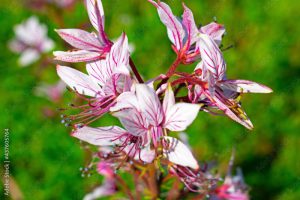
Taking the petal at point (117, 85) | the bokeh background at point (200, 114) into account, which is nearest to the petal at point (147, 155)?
the petal at point (117, 85)

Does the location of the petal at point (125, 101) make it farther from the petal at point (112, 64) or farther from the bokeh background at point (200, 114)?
the bokeh background at point (200, 114)

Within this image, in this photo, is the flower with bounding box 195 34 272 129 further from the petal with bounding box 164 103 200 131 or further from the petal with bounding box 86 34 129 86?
the petal with bounding box 86 34 129 86

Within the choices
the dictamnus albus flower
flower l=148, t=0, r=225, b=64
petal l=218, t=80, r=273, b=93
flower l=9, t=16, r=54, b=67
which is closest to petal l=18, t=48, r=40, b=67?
flower l=9, t=16, r=54, b=67

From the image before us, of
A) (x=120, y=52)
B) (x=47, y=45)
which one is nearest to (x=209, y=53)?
(x=120, y=52)

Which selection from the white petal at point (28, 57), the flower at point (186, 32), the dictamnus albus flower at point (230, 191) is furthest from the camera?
the white petal at point (28, 57)

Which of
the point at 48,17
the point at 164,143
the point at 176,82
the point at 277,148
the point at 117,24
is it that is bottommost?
the point at 277,148

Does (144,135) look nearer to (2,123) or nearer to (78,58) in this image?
(78,58)

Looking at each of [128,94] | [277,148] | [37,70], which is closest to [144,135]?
[128,94]
